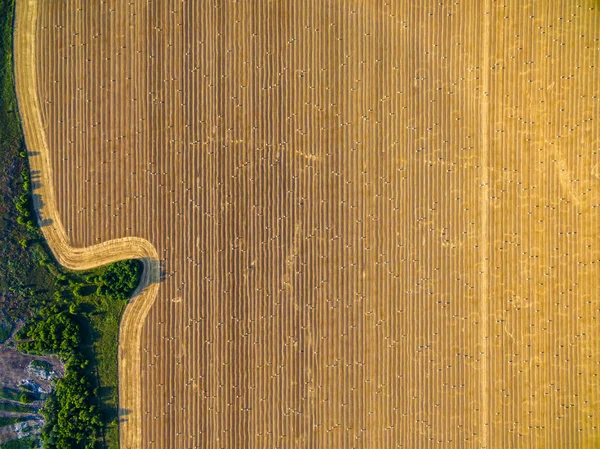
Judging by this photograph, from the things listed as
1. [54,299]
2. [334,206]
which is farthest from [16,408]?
[334,206]

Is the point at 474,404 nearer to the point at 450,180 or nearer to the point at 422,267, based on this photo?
the point at 422,267

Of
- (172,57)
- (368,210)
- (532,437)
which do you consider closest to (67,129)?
(172,57)

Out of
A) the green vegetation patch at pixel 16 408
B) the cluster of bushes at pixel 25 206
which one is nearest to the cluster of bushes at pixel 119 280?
the cluster of bushes at pixel 25 206

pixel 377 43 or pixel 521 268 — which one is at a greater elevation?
pixel 377 43

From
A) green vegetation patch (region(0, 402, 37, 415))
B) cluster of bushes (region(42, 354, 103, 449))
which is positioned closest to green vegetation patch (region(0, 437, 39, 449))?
cluster of bushes (region(42, 354, 103, 449))

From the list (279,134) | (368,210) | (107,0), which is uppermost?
(107,0)

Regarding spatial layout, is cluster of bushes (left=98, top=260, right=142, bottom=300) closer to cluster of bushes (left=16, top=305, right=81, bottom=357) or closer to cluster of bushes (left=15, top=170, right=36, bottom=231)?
cluster of bushes (left=16, top=305, right=81, bottom=357)

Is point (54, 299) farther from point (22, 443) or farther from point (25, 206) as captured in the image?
point (22, 443)
